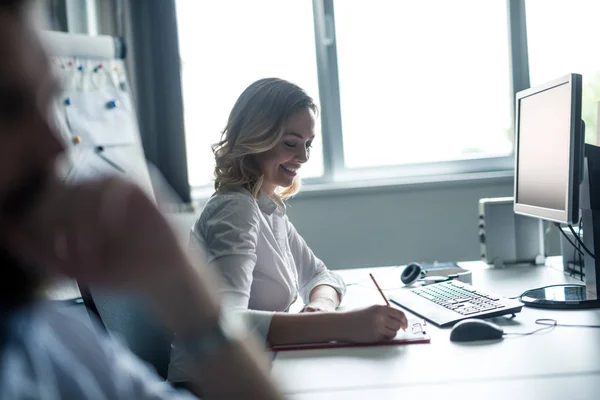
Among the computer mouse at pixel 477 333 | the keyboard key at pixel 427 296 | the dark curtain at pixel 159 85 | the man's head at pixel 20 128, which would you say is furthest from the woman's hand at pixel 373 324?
the dark curtain at pixel 159 85

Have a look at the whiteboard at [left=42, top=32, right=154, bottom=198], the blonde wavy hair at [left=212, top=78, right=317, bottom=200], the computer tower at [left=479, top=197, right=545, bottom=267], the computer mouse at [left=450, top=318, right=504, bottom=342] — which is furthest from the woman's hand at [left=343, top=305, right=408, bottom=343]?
the whiteboard at [left=42, top=32, right=154, bottom=198]

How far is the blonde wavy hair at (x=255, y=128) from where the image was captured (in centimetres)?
176

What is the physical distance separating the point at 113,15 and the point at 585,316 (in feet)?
9.28

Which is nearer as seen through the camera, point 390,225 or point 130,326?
point 130,326

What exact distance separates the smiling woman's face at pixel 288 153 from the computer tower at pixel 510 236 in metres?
0.80

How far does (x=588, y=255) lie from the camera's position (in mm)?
1602

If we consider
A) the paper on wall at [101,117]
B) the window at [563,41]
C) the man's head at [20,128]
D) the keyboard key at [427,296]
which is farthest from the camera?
the window at [563,41]

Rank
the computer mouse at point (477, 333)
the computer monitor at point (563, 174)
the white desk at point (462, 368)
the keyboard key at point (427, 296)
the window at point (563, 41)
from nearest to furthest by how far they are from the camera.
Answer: the white desk at point (462, 368) → the computer mouse at point (477, 333) → the computer monitor at point (563, 174) → the keyboard key at point (427, 296) → the window at point (563, 41)

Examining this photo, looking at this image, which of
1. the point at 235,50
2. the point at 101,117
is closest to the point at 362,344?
the point at 101,117

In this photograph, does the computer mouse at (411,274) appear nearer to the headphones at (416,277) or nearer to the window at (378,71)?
the headphones at (416,277)

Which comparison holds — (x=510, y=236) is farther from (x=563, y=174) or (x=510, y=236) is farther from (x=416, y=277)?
(x=563, y=174)

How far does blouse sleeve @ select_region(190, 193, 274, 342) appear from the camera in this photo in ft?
4.56

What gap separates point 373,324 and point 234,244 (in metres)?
0.40

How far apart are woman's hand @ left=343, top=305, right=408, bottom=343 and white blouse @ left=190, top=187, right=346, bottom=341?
173mm
